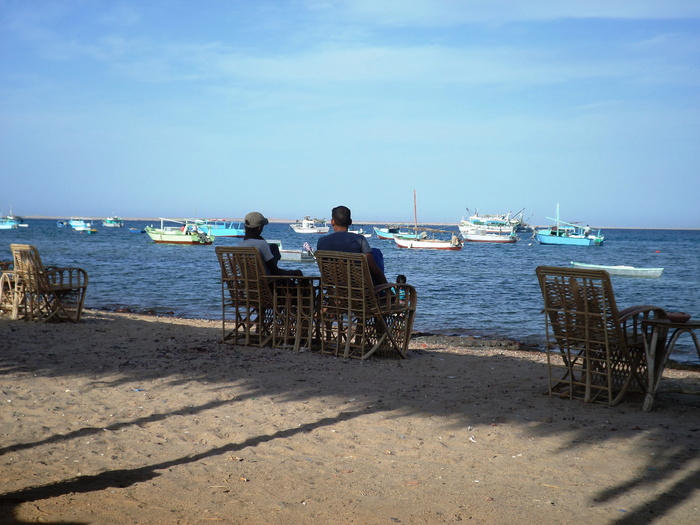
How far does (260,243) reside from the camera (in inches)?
284

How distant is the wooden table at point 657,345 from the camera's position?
15.9 ft

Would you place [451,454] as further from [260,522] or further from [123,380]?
[123,380]

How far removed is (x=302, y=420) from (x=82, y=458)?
149 cm

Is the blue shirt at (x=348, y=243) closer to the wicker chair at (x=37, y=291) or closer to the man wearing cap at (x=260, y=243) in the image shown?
the man wearing cap at (x=260, y=243)

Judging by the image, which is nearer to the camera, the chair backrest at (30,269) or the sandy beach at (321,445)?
the sandy beach at (321,445)

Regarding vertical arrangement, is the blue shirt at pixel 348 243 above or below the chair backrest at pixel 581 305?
above

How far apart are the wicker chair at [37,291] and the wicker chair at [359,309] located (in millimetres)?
3846

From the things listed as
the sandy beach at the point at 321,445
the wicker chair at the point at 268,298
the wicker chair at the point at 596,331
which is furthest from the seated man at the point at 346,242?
the wicker chair at the point at 596,331

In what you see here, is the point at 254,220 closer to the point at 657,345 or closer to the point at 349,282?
the point at 349,282

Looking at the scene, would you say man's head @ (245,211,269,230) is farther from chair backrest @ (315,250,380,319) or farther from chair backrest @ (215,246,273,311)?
chair backrest @ (315,250,380,319)

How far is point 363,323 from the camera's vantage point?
6879mm

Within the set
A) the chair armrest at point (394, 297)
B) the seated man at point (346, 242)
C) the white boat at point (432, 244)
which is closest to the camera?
the chair armrest at point (394, 297)

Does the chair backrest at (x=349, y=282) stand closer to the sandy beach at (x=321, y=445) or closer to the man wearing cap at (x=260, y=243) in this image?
the man wearing cap at (x=260, y=243)

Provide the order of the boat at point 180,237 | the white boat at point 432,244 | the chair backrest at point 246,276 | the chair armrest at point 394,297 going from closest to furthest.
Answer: the chair armrest at point 394,297, the chair backrest at point 246,276, the boat at point 180,237, the white boat at point 432,244
